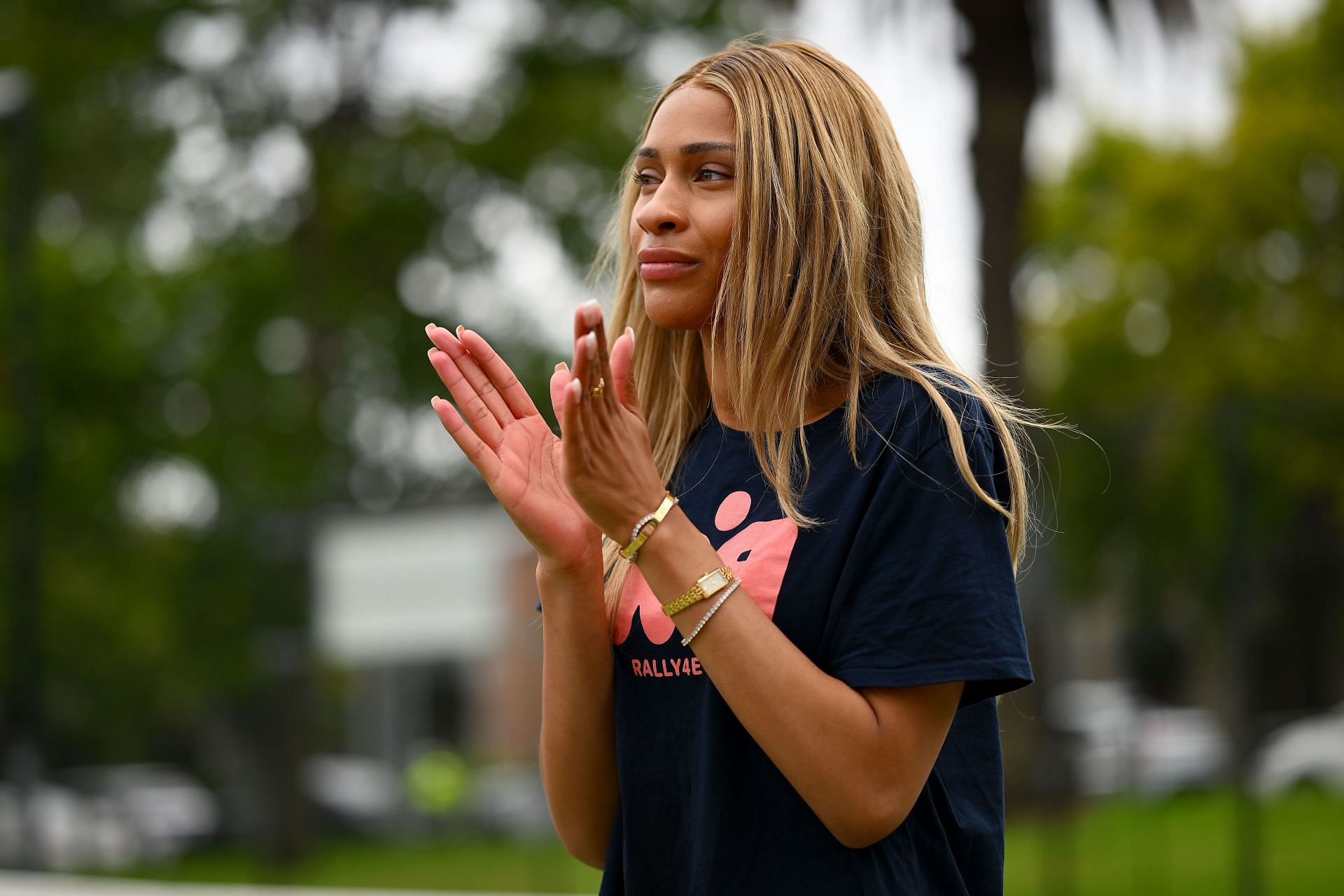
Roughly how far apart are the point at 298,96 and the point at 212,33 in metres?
1.21

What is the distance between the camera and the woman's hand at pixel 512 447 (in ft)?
6.42

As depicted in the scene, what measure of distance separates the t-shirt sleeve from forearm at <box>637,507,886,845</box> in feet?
0.17

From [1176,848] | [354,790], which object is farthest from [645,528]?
[354,790]

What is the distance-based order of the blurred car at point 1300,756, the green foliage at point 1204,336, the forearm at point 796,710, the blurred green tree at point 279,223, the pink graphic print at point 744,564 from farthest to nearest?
the blurred green tree at point 279,223 → the green foliage at point 1204,336 → the blurred car at point 1300,756 → the pink graphic print at point 744,564 → the forearm at point 796,710

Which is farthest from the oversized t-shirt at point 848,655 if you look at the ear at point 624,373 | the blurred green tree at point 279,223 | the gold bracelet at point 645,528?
the blurred green tree at point 279,223

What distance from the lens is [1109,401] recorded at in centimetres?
2944

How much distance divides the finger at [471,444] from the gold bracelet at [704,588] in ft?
1.14

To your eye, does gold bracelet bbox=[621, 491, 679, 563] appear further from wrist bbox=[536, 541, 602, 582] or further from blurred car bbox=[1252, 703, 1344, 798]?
blurred car bbox=[1252, 703, 1344, 798]

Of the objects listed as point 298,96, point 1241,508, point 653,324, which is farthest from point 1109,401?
point 653,324

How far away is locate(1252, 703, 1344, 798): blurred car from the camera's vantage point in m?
7.83

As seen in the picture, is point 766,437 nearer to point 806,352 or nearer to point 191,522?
point 806,352

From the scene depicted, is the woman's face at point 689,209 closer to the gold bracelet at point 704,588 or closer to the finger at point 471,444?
the finger at point 471,444

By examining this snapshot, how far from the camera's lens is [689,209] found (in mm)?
1931

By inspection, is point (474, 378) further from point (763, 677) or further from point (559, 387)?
point (763, 677)
